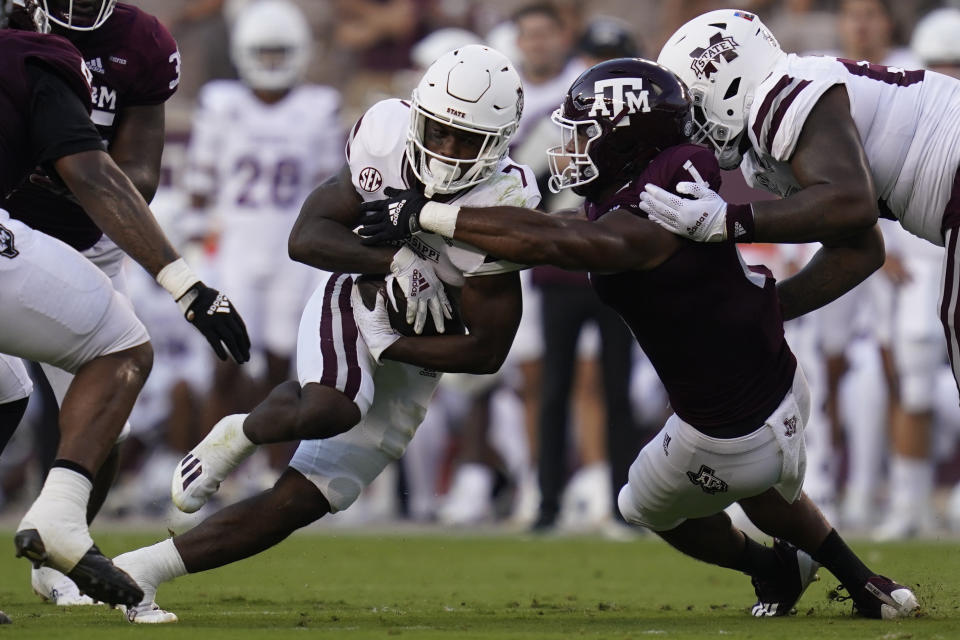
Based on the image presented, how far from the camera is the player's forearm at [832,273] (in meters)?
5.20

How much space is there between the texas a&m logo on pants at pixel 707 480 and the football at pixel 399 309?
863mm

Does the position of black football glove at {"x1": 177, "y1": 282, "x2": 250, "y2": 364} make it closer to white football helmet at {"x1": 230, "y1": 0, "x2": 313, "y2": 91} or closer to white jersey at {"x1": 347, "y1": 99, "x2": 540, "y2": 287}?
white jersey at {"x1": 347, "y1": 99, "x2": 540, "y2": 287}

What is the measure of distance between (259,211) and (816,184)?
5.34m

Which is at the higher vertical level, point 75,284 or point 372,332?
point 75,284

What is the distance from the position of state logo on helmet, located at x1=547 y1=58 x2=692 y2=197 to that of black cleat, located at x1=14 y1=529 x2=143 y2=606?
1.72 metres

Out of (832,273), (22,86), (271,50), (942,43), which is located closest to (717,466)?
(832,273)

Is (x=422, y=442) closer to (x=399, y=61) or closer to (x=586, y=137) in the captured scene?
(x=399, y=61)

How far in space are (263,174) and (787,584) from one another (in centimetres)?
515

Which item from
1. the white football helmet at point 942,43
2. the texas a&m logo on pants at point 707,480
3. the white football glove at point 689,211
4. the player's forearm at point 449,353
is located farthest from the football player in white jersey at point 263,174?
the white football glove at point 689,211

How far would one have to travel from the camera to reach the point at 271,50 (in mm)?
9648

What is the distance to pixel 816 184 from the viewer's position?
459 centimetres

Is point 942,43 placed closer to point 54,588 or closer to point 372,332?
point 372,332

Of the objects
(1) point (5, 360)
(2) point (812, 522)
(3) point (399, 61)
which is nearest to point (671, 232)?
(2) point (812, 522)

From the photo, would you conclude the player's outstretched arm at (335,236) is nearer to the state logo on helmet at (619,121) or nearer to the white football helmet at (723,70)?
the state logo on helmet at (619,121)
